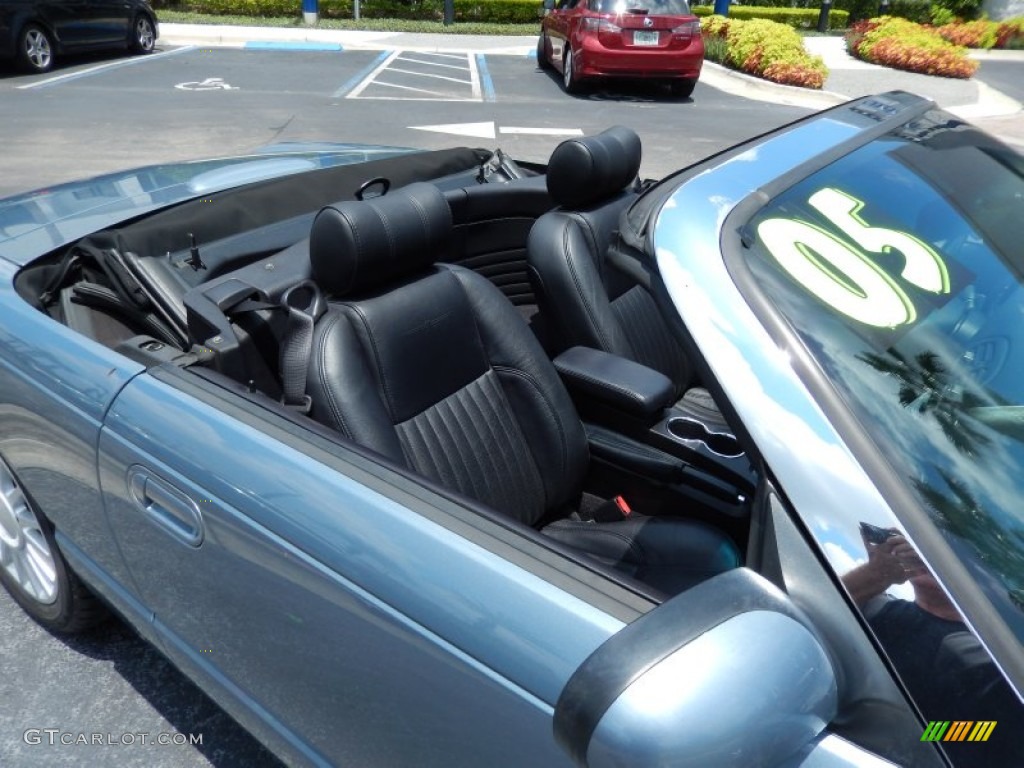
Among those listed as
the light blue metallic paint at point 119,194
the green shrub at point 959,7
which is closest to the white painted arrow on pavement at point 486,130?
the light blue metallic paint at point 119,194

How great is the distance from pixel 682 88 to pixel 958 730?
41.6ft

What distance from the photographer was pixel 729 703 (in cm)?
104

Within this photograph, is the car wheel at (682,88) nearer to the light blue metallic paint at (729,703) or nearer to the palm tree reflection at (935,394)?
the palm tree reflection at (935,394)

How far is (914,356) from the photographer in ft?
4.60

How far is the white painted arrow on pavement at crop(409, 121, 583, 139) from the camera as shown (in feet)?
31.5

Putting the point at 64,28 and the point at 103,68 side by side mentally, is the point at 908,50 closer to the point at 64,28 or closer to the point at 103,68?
the point at 103,68

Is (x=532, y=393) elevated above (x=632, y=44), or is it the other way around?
(x=532, y=393)

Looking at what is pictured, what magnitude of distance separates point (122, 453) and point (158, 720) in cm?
99

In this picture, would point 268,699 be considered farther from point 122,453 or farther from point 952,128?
point 952,128

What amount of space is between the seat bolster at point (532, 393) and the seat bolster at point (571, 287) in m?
0.50

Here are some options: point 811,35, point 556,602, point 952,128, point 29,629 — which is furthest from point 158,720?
point 811,35

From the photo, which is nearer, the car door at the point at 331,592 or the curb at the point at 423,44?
the car door at the point at 331,592

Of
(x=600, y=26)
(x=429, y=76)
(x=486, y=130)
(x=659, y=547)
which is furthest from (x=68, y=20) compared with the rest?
(x=659, y=547)

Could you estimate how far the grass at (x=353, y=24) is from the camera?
1870cm
